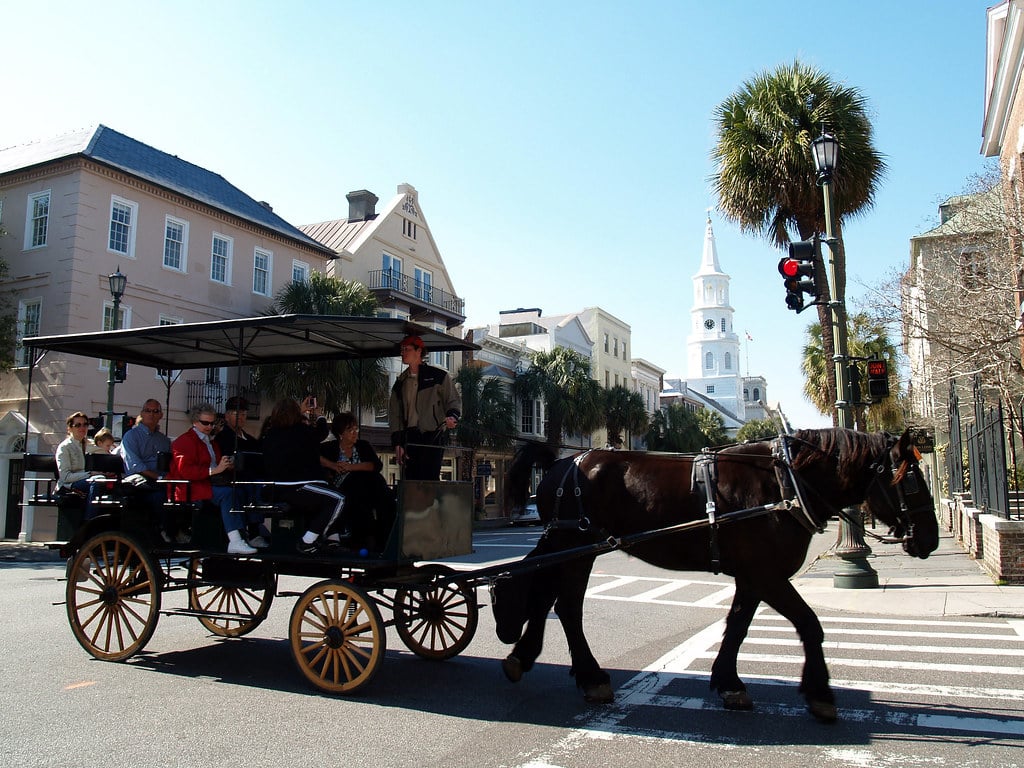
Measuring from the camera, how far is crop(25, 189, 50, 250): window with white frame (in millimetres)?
25344

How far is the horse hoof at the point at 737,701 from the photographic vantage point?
552 cm

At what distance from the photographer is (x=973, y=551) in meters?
16.0

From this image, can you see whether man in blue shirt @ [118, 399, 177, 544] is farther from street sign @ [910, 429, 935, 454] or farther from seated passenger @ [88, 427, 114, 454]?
street sign @ [910, 429, 935, 454]

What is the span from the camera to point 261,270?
30797 mm

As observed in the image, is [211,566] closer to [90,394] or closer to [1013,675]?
[1013,675]

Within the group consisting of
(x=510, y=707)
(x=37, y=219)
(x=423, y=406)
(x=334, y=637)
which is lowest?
(x=510, y=707)

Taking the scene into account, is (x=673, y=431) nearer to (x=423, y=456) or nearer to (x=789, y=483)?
(x=423, y=456)

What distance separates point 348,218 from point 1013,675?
118ft

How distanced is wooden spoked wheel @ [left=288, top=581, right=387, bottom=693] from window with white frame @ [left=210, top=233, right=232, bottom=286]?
2497cm

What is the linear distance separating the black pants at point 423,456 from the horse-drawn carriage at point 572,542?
13.2 inches

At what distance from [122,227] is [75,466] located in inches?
788

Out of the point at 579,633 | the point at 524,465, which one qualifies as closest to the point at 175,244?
Result: the point at 524,465

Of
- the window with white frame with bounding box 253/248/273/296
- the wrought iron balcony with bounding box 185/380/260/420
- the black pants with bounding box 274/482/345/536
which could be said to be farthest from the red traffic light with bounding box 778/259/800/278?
the window with white frame with bounding box 253/248/273/296

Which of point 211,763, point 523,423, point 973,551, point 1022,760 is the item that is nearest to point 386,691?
point 211,763
